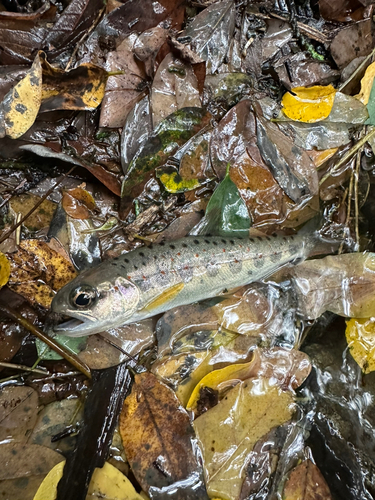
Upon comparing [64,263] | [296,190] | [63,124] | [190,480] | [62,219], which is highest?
[63,124]

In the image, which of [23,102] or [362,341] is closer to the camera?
[23,102]

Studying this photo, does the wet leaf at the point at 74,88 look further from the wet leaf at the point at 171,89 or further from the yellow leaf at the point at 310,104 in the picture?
the yellow leaf at the point at 310,104

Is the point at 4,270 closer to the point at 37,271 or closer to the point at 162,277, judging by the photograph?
the point at 37,271

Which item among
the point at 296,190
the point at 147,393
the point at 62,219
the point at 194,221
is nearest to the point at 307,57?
the point at 296,190

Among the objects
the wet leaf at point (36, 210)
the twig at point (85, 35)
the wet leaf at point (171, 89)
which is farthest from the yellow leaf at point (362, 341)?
the twig at point (85, 35)

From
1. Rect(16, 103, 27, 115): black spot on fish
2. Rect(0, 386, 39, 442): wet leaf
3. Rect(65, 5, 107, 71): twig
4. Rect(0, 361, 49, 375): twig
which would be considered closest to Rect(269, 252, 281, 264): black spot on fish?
Rect(0, 361, 49, 375): twig

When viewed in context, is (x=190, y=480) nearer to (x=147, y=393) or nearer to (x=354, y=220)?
(x=147, y=393)

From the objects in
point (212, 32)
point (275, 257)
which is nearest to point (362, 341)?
point (275, 257)
